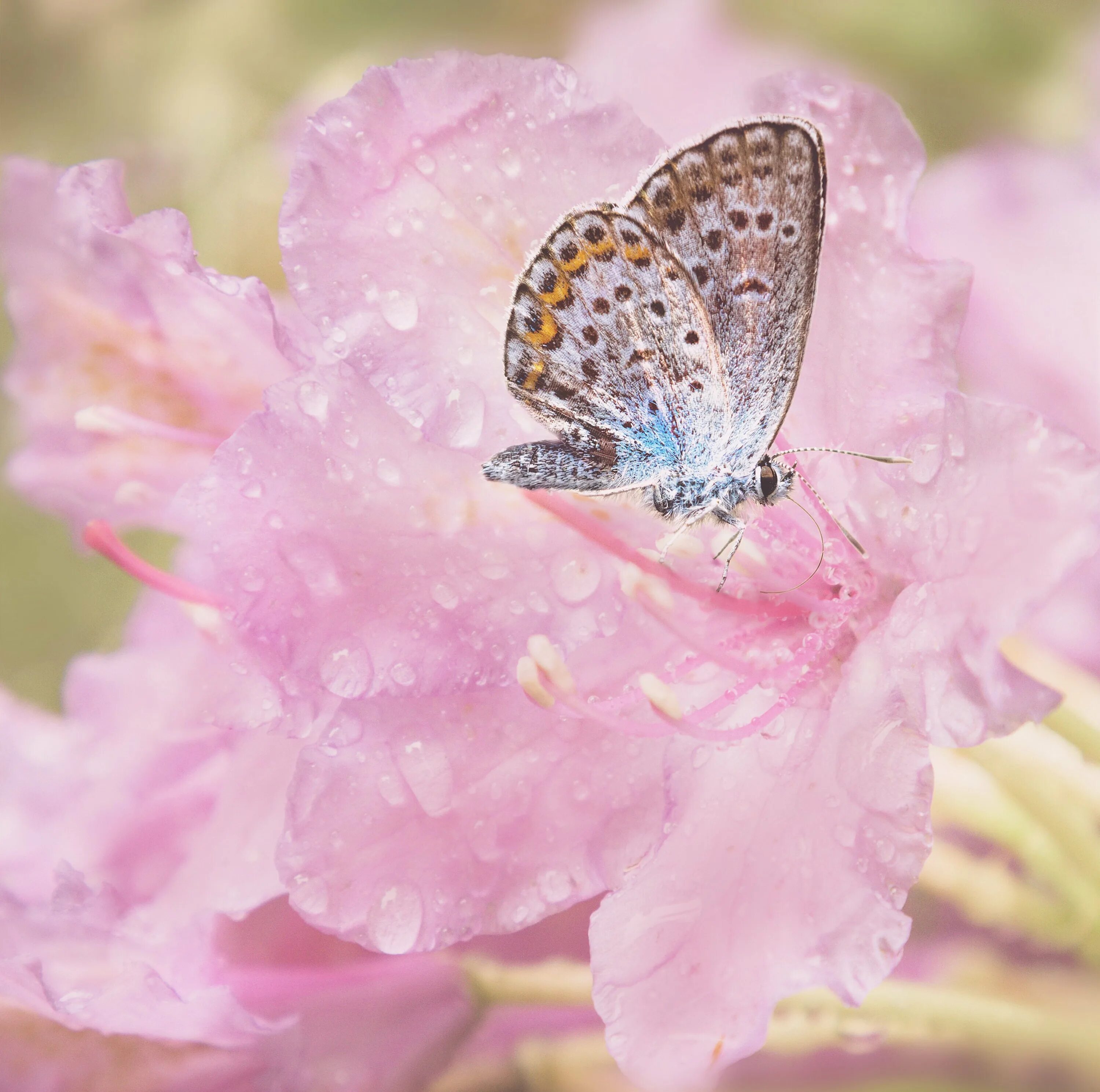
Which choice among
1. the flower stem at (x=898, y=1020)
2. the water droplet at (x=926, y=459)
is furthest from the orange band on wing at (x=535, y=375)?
the flower stem at (x=898, y=1020)

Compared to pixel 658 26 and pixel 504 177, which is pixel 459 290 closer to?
pixel 504 177

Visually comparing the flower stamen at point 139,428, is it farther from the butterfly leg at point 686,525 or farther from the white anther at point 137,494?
the butterfly leg at point 686,525

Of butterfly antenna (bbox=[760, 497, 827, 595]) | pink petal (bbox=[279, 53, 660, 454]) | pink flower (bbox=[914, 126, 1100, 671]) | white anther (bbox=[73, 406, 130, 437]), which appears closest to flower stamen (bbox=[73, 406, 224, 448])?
white anther (bbox=[73, 406, 130, 437])

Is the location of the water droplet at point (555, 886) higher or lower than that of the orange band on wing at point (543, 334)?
lower

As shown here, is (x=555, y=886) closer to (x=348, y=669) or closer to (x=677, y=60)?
(x=348, y=669)

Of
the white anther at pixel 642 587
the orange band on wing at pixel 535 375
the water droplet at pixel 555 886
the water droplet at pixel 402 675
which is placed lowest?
the water droplet at pixel 555 886

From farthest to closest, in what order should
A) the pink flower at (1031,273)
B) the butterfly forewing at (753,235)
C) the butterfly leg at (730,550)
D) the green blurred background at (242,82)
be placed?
the green blurred background at (242,82) → the pink flower at (1031,273) → the butterfly leg at (730,550) → the butterfly forewing at (753,235)

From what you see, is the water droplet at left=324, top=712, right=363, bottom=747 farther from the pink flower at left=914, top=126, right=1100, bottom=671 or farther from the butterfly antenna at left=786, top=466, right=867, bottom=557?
the pink flower at left=914, top=126, right=1100, bottom=671
